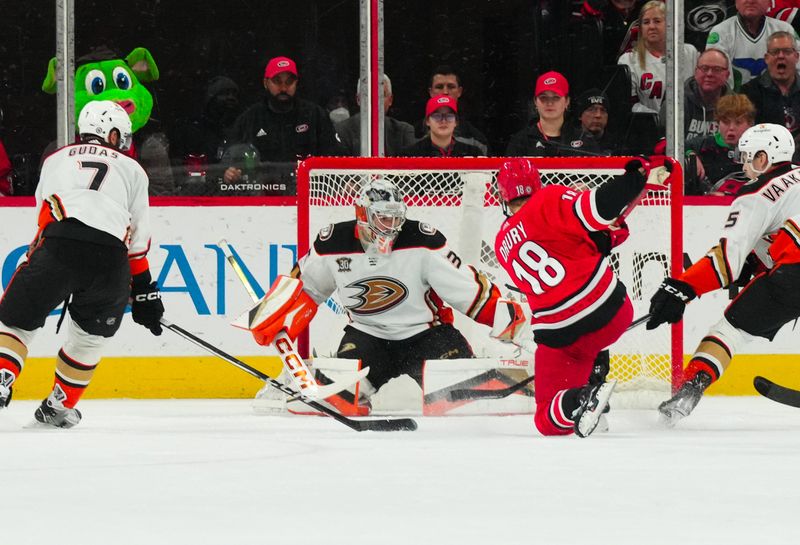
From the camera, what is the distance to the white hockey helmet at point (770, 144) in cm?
447

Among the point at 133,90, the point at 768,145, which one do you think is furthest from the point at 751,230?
the point at 133,90

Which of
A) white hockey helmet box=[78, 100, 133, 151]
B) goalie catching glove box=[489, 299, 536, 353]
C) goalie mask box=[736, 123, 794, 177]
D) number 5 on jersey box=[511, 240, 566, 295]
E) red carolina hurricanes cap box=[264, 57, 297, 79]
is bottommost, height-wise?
goalie catching glove box=[489, 299, 536, 353]

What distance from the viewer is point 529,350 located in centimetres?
472

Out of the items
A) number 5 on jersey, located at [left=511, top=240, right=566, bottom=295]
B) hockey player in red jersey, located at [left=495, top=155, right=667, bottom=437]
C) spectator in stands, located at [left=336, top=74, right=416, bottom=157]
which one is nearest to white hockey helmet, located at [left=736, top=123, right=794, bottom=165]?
hockey player in red jersey, located at [left=495, top=155, right=667, bottom=437]

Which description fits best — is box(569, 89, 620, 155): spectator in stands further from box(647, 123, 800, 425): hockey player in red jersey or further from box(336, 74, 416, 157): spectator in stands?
box(647, 123, 800, 425): hockey player in red jersey

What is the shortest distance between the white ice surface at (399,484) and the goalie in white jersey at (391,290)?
46 centimetres

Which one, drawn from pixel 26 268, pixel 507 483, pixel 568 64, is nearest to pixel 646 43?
pixel 568 64

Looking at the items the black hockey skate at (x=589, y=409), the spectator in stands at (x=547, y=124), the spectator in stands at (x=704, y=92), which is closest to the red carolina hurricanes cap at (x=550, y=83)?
the spectator in stands at (x=547, y=124)

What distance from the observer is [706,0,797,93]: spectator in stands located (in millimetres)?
5719

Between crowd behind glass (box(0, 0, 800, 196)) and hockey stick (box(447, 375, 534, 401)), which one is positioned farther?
crowd behind glass (box(0, 0, 800, 196))

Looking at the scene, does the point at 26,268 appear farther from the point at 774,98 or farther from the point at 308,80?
the point at 774,98

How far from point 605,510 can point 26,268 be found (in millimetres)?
2332

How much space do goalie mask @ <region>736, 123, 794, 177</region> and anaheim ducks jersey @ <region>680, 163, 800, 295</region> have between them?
99 mm

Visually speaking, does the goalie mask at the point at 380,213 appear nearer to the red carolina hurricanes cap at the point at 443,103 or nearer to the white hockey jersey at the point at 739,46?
the red carolina hurricanes cap at the point at 443,103
